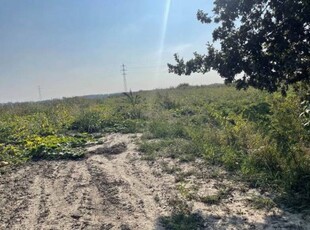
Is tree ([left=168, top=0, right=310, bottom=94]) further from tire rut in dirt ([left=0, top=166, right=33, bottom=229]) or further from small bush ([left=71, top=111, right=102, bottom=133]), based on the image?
small bush ([left=71, top=111, right=102, bottom=133])

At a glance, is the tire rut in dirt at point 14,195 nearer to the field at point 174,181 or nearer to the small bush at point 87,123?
the field at point 174,181

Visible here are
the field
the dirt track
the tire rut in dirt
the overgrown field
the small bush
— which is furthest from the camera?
the small bush

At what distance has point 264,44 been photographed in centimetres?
516

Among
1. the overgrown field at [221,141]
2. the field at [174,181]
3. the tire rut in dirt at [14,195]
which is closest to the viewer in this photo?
the field at [174,181]

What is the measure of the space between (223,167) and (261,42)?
260 cm

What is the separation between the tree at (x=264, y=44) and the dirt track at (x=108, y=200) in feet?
6.15

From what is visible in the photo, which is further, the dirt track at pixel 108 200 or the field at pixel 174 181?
the field at pixel 174 181

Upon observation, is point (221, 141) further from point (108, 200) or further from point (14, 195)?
point (14, 195)

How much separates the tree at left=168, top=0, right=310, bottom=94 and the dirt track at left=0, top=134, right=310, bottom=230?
73.9 inches

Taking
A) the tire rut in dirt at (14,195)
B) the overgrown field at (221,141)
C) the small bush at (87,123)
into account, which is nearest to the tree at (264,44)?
the overgrown field at (221,141)

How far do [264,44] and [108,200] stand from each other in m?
3.45

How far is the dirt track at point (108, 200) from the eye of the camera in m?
4.44

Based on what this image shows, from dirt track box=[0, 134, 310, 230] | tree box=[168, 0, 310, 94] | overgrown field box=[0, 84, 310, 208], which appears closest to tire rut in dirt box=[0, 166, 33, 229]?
dirt track box=[0, 134, 310, 230]

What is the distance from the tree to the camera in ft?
15.7
